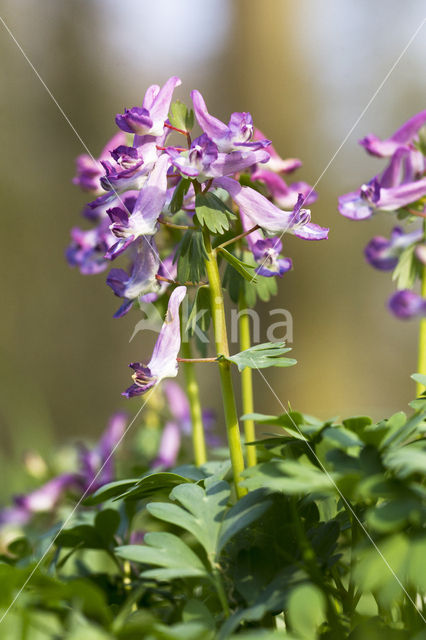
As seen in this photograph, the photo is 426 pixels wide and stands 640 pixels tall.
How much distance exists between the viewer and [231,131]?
0.75 metres

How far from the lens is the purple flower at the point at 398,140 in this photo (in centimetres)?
101

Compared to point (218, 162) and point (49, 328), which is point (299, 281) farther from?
point (218, 162)

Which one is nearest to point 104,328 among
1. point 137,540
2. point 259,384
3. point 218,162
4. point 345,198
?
point 259,384

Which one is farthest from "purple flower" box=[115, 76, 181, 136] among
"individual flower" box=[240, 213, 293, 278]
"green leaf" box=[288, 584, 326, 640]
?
"green leaf" box=[288, 584, 326, 640]

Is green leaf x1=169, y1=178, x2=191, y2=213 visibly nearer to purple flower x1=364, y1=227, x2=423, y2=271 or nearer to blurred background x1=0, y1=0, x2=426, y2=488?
purple flower x1=364, y1=227, x2=423, y2=271

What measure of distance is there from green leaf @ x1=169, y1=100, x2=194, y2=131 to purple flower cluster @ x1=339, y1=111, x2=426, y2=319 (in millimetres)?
314

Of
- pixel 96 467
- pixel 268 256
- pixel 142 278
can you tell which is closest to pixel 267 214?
pixel 268 256

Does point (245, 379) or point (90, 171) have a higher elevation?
point (90, 171)

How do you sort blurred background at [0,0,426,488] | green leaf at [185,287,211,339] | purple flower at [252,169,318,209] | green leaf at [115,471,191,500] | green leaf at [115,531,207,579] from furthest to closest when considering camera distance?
blurred background at [0,0,426,488], purple flower at [252,169,318,209], green leaf at [185,287,211,339], green leaf at [115,471,191,500], green leaf at [115,531,207,579]

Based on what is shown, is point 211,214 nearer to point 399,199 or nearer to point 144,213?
point 144,213

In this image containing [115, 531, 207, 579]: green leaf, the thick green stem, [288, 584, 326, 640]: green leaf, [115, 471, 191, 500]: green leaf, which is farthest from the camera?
the thick green stem

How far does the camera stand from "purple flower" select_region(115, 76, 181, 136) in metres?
0.73

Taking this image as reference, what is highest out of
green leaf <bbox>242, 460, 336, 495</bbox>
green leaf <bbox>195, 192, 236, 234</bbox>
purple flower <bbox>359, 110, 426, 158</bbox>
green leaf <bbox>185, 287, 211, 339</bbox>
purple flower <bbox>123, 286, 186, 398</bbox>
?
purple flower <bbox>359, 110, 426, 158</bbox>

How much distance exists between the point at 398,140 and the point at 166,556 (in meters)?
0.80
